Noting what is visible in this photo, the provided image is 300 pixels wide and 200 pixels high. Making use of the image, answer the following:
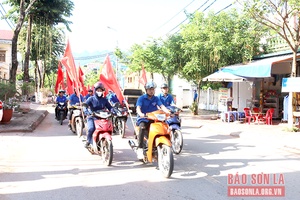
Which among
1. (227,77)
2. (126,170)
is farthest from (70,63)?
(227,77)

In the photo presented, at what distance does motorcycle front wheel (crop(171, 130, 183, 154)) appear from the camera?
830 centimetres

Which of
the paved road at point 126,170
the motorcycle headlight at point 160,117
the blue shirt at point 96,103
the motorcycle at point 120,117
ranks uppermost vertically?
the blue shirt at point 96,103

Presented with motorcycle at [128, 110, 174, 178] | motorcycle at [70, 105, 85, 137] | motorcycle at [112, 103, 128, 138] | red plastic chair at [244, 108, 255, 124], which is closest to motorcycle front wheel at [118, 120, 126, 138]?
motorcycle at [112, 103, 128, 138]

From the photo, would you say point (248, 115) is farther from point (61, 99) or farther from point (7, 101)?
point (7, 101)

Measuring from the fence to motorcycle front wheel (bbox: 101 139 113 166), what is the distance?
20.8 meters

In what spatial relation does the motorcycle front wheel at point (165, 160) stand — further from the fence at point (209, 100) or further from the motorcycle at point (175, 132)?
the fence at point (209, 100)

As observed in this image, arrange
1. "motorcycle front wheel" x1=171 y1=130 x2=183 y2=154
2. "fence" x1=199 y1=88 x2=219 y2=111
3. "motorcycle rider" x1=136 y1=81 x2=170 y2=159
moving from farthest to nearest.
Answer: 1. "fence" x1=199 y1=88 x2=219 y2=111
2. "motorcycle front wheel" x1=171 y1=130 x2=183 y2=154
3. "motorcycle rider" x1=136 y1=81 x2=170 y2=159

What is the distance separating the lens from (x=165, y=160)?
5980 millimetres

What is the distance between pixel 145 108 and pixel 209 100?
22.3 m

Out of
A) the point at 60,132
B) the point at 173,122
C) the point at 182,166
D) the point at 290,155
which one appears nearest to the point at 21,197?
the point at 182,166

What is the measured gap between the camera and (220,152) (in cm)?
865

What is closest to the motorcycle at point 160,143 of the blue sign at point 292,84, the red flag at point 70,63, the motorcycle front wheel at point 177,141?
the motorcycle front wheel at point 177,141

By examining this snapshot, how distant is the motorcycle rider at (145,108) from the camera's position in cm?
666

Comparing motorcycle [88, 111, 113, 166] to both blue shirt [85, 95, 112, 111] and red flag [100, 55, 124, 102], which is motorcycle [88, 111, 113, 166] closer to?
blue shirt [85, 95, 112, 111]
